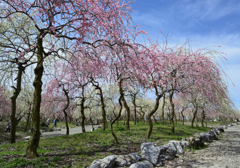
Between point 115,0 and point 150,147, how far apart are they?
261 inches

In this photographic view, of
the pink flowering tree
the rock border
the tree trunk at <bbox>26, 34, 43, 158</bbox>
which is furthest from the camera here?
the pink flowering tree

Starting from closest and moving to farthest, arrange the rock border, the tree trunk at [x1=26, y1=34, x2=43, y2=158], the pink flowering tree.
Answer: the rock border, the tree trunk at [x1=26, y1=34, x2=43, y2=158], the pink flowering tree

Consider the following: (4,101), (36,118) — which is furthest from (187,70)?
(4,101)

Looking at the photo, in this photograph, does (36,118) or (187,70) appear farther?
(187,70)

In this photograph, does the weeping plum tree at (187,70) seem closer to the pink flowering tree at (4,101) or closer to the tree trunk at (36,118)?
the tree trunk at (36,118)

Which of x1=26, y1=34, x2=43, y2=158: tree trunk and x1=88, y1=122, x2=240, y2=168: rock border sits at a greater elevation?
x1=26, y1=34, x2=43, y2=158: tree trunk

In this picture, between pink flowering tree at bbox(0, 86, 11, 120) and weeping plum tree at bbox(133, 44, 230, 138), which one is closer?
weeping plum tree at bbox(133, 44, 230, 138)

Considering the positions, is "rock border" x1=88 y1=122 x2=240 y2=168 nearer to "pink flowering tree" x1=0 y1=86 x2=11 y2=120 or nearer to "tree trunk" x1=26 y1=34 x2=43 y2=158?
"tree trunk" x1=26 y1=34 x2=43 y2=158

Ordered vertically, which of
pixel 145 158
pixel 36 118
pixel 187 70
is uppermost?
pixel 187 70

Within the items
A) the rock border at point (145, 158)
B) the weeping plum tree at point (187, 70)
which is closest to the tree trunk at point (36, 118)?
the rock border at point (145, 158)

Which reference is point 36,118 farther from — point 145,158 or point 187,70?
point 187,70

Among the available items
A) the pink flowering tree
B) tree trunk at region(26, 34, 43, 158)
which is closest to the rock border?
tree trunk at region(26, 34, 43, 158)

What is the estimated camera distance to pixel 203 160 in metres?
7.75

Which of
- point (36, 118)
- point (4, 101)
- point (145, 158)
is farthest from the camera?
point (4, 101)
